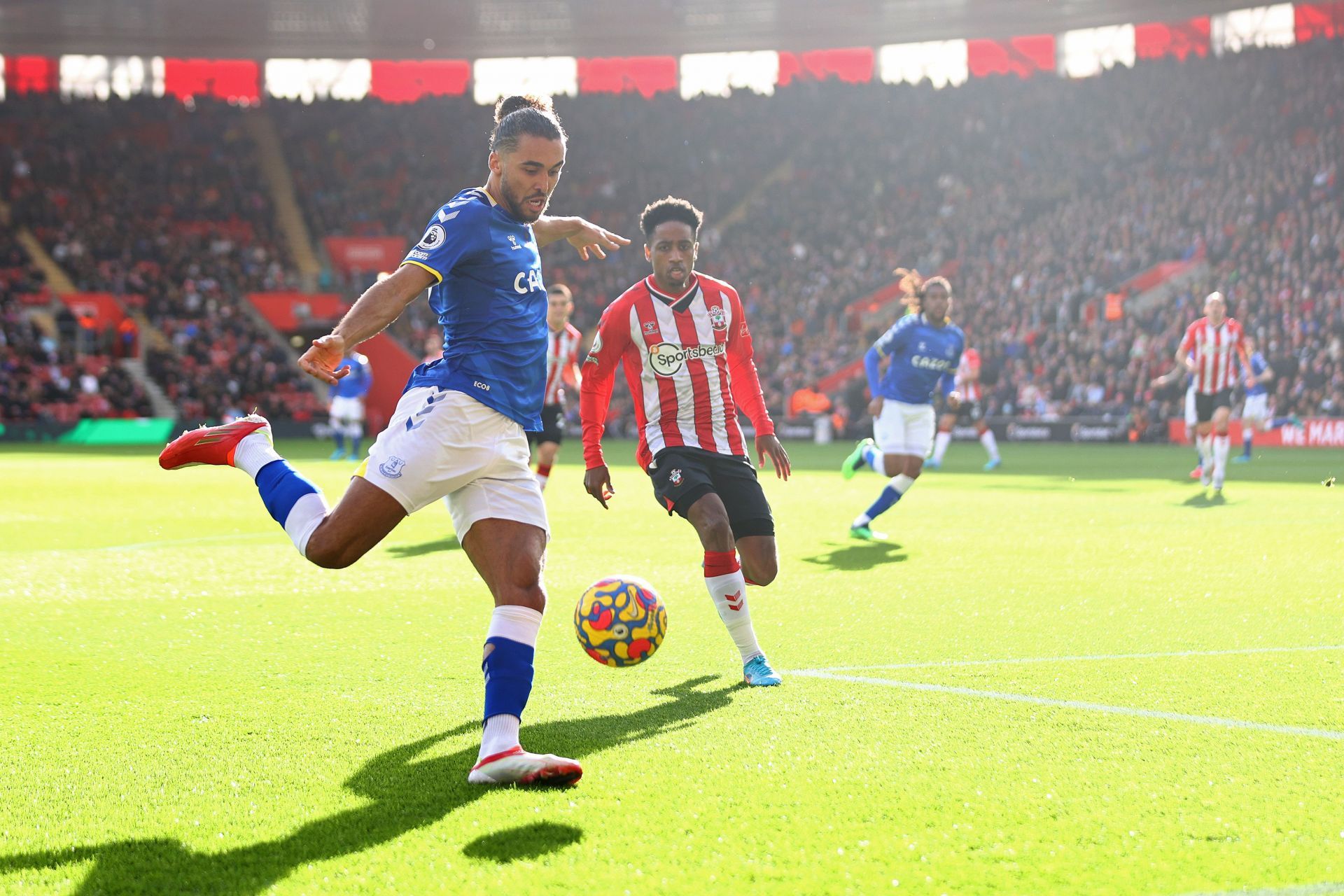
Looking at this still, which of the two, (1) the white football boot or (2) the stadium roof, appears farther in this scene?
(2) the stadium roof

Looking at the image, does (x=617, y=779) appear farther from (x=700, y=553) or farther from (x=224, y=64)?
(x=224, y=64)

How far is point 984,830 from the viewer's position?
3568mm

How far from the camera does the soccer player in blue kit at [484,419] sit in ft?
14.1

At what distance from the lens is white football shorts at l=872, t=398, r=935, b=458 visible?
11711 mm

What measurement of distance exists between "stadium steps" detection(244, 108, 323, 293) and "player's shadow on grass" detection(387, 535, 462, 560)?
32085 millimetres

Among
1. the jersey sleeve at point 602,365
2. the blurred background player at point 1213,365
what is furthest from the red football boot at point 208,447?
the blurred background player at point 1213,365

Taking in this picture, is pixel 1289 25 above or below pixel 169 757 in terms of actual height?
above

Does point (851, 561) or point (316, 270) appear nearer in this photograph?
point (851, 561)

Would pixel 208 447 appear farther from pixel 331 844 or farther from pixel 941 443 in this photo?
pixel 941 443

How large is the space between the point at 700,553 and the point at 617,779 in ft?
20.4

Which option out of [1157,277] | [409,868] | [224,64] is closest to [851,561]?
[409,868]

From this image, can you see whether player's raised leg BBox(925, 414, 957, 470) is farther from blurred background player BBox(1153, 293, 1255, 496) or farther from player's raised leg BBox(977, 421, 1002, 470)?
blurred background player BBox(1153, 293, 1255, 496)

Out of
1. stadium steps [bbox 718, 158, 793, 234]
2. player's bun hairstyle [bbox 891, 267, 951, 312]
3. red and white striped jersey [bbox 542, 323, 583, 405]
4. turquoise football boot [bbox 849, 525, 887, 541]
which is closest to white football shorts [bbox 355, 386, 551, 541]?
turquoise football boot [bbox 849, 525, 887, 541]

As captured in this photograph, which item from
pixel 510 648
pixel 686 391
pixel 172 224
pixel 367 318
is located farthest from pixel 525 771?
pixel 172 224
